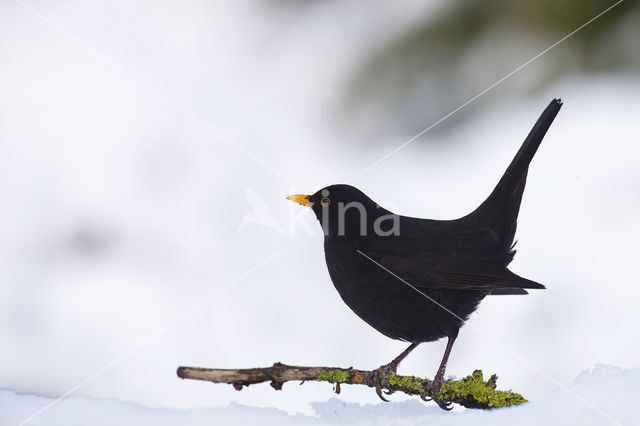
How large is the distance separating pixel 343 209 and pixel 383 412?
3.69ft

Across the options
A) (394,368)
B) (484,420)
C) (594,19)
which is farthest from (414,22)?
(484,420)

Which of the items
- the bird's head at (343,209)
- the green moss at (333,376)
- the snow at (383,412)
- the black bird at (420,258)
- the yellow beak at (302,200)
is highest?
the yellow beak at (302,200)

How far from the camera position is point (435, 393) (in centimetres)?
255

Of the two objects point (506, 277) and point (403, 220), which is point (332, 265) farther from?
point (506, 277)

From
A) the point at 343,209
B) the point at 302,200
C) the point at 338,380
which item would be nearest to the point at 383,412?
the point at 338,380

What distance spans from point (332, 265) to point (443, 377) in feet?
2.43

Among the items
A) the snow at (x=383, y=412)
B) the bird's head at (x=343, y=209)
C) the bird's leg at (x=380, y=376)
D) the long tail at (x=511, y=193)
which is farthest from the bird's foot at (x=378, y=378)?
the long tail at (x=511, y=193)

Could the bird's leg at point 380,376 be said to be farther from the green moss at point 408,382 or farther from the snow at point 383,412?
the snow at point 383,412

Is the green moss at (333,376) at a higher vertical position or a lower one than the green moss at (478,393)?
higher

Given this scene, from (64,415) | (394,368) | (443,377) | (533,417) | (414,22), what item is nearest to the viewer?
(533,417)

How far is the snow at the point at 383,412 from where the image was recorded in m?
2.08

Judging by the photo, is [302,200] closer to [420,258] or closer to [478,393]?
[420,258]

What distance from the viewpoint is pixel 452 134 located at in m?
3.64

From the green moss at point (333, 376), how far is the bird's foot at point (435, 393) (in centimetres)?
34
